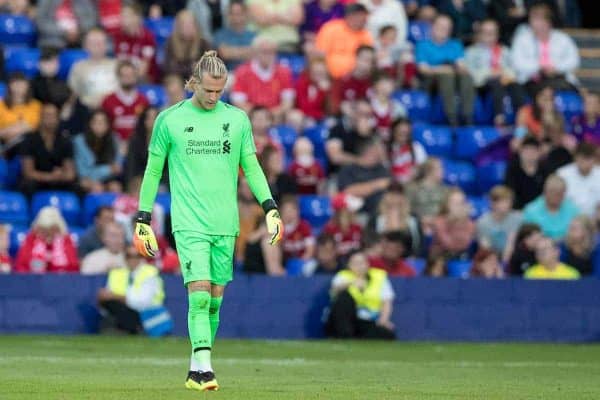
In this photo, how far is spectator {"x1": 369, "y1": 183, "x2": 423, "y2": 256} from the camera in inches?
706

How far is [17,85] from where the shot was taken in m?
18.3

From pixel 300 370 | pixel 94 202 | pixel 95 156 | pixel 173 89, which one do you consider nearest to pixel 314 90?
pixel 173 89

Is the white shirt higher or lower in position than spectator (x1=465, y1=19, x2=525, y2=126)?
lower

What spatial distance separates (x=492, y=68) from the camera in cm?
2170

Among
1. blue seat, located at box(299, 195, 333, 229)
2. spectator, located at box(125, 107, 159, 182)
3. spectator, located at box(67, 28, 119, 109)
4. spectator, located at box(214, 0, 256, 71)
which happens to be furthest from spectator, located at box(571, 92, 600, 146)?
spectator, located at box(67, 28, 119, 109)

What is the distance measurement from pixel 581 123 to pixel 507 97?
1062mm

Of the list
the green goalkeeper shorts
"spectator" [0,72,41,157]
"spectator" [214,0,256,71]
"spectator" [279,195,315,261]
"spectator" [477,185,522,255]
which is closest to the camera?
the green goalkeeper shorts

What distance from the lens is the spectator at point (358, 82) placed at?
65.6 ft

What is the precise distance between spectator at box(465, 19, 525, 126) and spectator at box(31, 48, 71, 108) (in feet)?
18.8

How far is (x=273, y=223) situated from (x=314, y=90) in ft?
32.4

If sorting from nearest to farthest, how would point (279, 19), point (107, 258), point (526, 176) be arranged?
1. point (107, 258)
2. point (526, 176)
3. point (279, 19)

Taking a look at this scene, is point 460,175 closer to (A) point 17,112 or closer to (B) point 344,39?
(B) point 344,39

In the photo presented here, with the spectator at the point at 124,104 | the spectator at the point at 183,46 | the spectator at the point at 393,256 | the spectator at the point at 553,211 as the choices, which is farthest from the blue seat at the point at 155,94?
the spectator at the point at 553,211

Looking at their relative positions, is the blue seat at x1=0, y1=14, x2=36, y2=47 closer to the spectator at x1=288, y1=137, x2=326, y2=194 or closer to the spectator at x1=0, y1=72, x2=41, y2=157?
the spectator at x1=0, y1=72, x2=41, y2=157
